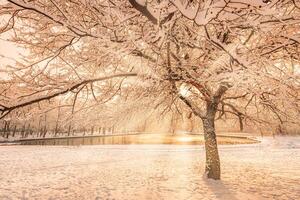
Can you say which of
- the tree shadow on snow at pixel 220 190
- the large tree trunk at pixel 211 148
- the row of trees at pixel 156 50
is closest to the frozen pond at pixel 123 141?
the large tree trunk at pixel 211 148

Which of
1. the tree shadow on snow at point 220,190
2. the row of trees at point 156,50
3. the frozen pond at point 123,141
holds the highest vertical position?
the row of trees at point 156,50

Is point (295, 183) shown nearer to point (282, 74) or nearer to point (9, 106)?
point (282, 74)

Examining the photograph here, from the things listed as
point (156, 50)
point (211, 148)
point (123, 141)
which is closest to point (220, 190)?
point (211, 148)

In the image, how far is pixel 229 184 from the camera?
30.5ft

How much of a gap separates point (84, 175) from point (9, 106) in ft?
25.5

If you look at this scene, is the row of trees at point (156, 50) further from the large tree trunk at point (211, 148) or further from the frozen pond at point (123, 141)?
the frozen pond at point (123, 141)

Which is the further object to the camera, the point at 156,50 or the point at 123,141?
the point at 123,141

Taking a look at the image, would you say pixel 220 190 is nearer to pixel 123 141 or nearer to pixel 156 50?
pixel 156 50

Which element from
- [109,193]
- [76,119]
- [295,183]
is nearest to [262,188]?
[295,183]

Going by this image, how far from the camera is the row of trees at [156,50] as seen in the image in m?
3.17

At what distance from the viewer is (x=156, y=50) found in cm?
434

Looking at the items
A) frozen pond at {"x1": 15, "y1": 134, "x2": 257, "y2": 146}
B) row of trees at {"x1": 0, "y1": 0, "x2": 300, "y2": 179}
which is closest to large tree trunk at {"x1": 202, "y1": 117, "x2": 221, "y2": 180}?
row of trees at {"x1": 0, "y1": 0, "x2": 300, "y2": 179}

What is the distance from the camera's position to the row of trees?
10.4 feet

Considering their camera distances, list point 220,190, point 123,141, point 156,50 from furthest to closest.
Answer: point 123,141 < point 220,190 < point 156,50
